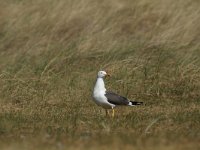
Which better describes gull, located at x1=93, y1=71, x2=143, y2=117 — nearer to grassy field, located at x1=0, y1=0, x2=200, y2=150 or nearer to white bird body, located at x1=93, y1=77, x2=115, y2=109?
white bird body, located at x1=93, y1=77, x2=115, y2=109

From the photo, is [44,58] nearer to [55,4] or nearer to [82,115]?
[55,4]

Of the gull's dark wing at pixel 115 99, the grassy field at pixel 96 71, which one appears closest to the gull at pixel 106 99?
the gull's dark wing at pixel 115 99

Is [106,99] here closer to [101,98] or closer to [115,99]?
[101,98]

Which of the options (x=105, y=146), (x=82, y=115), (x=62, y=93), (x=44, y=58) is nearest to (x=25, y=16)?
(x=44, y=58)

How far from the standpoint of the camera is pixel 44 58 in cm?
1845

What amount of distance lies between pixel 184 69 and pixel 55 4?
18.8ft

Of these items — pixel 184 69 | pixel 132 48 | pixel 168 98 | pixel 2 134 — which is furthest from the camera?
pixel 132 48

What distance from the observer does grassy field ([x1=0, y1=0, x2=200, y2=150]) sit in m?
11.2

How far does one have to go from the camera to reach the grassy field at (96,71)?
36.9ft

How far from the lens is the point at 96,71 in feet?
57.4

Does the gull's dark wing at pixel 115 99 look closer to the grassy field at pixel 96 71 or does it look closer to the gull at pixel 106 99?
the gull at pixel 106 99

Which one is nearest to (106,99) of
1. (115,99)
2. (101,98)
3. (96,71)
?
(101,98)

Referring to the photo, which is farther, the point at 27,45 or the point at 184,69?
the point at 27,45

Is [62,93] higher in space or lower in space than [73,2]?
lower
